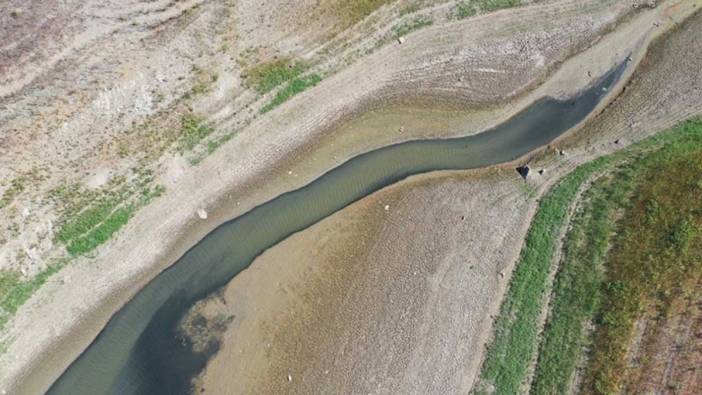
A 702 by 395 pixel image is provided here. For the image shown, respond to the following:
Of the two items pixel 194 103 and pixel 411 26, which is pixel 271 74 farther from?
pixel 411 26

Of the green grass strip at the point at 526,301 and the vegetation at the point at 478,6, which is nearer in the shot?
the green grass strip at the point at 526,301

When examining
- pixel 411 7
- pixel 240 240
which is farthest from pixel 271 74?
pixel 240 240

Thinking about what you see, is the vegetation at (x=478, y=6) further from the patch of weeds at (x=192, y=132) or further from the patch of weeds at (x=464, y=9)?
the patch of weeds at (x=192, y=132)

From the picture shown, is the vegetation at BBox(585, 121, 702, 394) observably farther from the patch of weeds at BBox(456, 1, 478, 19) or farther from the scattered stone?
the patch of weeds at BBox(456, 1, 478, 19)

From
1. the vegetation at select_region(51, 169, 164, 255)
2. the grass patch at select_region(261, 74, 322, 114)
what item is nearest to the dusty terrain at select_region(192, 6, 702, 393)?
the vegetation at select_region(51, 169, 164, 255)

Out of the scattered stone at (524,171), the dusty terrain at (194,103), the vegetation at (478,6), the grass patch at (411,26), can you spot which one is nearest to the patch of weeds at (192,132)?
the dusty terrain at (194,103)

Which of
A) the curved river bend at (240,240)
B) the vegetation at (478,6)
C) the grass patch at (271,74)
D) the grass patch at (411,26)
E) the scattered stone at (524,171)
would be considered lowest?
the scattered stone at (524,171)

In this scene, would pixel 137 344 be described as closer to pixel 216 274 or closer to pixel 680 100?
pixel 216 274

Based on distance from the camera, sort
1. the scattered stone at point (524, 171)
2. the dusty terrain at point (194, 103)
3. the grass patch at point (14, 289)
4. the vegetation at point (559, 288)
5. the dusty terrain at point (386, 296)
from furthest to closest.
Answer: the scattered stone at point (524, 171), the dusty terrain at point (386, 296), the vegetation at point (559, 288), the grass patch at point (14, 289), the dusty terrain at point (194, 103)
